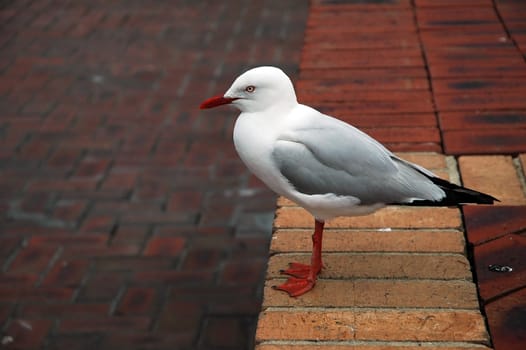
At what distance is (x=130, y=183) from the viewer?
3943 millimetres

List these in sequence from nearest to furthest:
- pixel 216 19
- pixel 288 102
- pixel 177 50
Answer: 1. pixel 288 102
2. pixel 177 50
3. pixel 216 19

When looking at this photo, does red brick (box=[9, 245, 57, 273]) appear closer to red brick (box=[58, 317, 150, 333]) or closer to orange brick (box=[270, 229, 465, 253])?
red brick (box=[58, 317, 150, 333])

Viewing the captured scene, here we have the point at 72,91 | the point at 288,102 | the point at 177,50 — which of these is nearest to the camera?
the point at 288,102

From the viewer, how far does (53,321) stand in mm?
3029

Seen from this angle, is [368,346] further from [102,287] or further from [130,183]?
[130,183]

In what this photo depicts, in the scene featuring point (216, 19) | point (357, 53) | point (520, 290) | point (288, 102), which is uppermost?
point (288, 102)

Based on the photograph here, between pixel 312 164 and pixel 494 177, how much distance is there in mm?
749

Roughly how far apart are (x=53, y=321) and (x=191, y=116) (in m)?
1.87

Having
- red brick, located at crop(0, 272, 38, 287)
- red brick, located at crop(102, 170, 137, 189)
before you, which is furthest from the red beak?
red brick, located at crop(102, 170, 137, 189)

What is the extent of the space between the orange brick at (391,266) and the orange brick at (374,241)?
33mm

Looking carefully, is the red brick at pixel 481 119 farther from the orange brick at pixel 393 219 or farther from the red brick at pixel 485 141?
the orange brick at pixel 393 219

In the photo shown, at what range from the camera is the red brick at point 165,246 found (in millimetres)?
3422

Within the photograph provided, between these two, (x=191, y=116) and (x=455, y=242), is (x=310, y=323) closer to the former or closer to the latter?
(x=455, y=242)

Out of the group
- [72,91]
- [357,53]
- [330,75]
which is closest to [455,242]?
[330,75]
